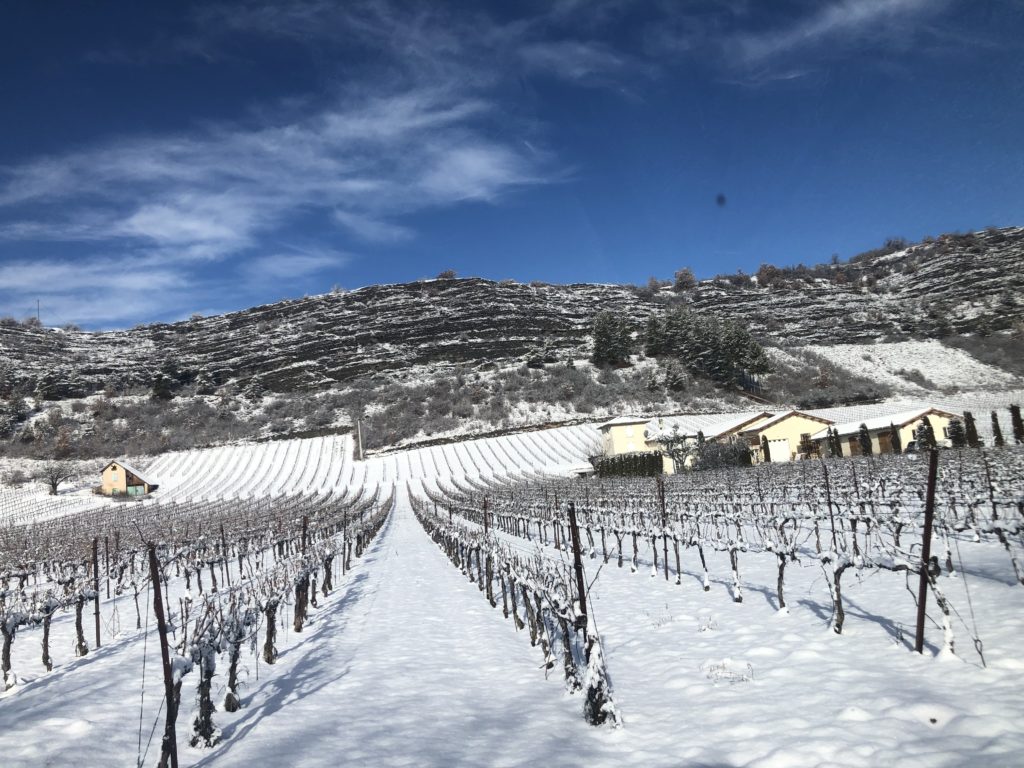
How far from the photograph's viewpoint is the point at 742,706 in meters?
5.10

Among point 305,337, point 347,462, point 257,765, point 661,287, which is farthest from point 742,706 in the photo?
point 661,287

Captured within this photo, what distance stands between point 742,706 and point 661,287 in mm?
129611

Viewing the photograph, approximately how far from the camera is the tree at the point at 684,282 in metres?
125

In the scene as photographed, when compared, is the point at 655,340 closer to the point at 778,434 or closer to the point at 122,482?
the point at 778,434

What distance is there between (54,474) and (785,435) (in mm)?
57841

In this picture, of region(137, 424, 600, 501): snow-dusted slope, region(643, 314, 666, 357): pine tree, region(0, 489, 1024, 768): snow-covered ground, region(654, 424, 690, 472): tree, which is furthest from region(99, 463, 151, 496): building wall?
region(643, 314, 666, 357): pine tree

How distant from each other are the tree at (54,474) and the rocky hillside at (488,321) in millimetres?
33456

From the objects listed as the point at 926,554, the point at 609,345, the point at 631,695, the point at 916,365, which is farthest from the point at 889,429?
the point at 916,365

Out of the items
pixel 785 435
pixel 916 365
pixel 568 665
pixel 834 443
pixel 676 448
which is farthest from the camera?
pixel 916 365

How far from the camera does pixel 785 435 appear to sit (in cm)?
4078

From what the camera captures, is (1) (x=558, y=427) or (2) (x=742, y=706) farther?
(1) (x=558, y=427)

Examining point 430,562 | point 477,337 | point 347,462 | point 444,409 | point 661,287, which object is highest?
point 661,287

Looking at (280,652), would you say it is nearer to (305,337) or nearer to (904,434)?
(904,434)

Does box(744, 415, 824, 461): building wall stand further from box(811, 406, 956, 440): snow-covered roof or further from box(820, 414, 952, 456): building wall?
box(820, 414, 952, 456): building wall
